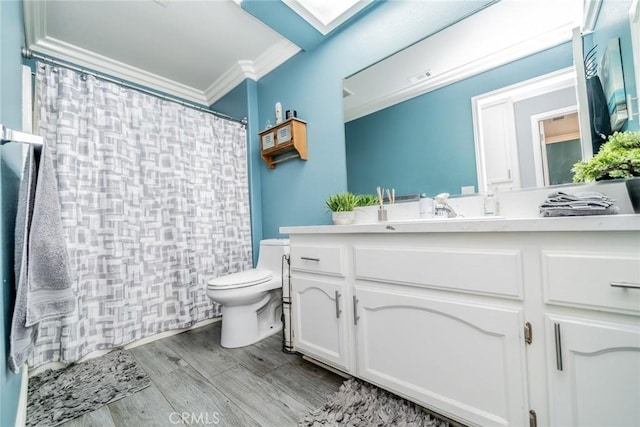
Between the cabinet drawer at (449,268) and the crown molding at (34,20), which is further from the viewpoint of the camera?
the crown molding at (34,20)

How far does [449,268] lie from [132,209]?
79.1 inches

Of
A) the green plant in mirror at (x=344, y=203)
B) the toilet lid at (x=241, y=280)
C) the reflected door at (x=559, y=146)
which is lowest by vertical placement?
the toilet lid at (x=241, y=280)

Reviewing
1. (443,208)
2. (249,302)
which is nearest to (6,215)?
(249,302)

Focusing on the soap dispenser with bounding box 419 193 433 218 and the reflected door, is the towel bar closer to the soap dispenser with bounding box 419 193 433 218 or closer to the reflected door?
the soap dispenser with bounding box 419 193 433 218

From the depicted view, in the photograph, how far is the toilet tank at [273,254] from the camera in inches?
75.1

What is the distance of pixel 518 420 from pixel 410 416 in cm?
39

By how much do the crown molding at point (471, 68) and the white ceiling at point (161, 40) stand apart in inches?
36.7

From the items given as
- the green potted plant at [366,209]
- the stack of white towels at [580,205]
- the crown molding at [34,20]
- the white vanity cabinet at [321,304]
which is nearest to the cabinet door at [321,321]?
the white vanity cabinet at [321,304]

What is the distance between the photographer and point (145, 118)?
1.86m

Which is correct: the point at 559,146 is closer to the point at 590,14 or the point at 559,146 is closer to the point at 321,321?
the point at 590,14

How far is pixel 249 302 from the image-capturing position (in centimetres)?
169

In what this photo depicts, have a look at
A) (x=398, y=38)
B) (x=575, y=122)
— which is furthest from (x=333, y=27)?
(x=575, y=122)

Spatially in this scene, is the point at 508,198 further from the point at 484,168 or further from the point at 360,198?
the point at 360,198

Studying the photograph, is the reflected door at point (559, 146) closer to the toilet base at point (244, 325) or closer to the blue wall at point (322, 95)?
the blue wall at point (322, 95)
